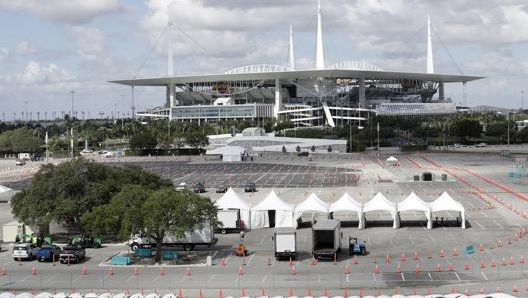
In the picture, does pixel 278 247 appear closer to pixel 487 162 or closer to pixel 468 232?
pixel 468 232

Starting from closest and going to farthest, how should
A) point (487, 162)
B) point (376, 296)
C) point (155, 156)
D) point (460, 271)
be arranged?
point (376, 296), point (460, 271), point (487, 162), point (155, 156)

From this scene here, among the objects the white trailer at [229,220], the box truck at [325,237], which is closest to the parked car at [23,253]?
the white trailer at [229,220]

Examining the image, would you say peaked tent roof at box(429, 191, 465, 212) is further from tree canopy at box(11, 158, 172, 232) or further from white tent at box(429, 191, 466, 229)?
tree canopy at box(11, 158, 172, 232)

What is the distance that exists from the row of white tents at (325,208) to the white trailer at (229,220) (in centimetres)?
93

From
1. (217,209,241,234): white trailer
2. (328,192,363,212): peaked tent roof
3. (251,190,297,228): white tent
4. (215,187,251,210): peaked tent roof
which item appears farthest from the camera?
(215,187,251,210): peaked tent roof

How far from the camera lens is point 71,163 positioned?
59250mm

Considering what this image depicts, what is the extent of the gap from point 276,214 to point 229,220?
3.98m

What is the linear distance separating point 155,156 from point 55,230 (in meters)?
121

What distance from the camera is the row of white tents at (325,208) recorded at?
59.2m

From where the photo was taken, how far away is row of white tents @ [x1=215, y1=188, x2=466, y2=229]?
194ft

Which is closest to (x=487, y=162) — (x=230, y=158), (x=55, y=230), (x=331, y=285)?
(x=230, y=158)

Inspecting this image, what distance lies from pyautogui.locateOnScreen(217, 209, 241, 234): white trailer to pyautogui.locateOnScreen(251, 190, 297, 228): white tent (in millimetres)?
1905

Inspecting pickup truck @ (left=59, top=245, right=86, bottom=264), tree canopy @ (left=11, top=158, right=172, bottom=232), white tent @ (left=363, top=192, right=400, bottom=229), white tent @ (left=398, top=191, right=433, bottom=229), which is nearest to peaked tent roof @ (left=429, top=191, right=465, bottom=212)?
white tent @ (left=398, top=191, right=433, bottom=229)

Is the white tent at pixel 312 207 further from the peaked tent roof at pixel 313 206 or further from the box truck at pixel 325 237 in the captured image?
the box truck at pixel 325 237
